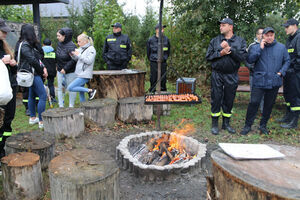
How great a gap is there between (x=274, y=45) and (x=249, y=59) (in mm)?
570

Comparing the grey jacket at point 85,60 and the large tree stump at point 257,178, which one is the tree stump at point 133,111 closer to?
the grey jacket at point 85,60

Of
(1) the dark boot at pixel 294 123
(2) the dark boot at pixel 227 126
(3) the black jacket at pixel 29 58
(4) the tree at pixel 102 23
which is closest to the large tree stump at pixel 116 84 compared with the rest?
(3) the black jacket at pixel 29 58

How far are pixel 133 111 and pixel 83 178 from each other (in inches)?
142

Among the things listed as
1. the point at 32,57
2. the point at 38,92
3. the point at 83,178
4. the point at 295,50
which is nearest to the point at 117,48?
the point at 38,92

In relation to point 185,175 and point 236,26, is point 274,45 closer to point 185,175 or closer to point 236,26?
point 236,26

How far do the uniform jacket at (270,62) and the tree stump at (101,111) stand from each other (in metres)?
3.31

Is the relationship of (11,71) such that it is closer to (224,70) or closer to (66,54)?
(66,54)

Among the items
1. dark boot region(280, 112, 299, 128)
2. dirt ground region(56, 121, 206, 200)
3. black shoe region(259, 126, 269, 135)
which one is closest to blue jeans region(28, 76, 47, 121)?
dirt ground region(56, 121, 206, 200)

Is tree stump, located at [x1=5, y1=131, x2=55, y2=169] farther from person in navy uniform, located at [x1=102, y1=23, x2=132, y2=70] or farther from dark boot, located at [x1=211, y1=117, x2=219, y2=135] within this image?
person in navy uniform, located at [x1=102, y1=23, x2=132, y2=70]

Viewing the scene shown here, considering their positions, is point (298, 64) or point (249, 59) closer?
point (249, 59)

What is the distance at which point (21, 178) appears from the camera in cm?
317

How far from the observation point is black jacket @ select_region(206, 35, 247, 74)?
5.11 meters

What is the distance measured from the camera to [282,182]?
1.71 meters

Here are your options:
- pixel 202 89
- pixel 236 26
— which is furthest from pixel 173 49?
pixel 236 26
